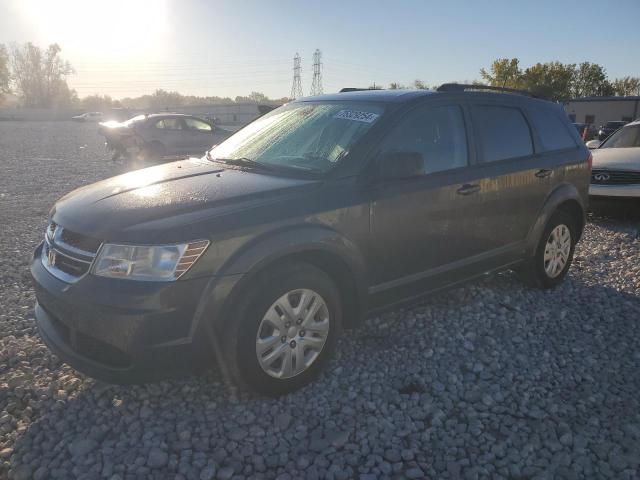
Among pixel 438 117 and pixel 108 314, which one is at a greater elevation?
pixel 438 117

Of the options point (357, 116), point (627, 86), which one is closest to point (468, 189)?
point (357, 116)

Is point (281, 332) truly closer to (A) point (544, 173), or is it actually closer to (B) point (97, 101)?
(A) point (544, 173)

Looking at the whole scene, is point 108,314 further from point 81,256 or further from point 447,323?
point 447,323

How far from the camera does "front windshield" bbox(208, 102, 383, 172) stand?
3.49 metres

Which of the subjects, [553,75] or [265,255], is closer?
[265,255]

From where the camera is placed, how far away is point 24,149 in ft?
68.6

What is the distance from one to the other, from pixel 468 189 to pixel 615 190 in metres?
4.97

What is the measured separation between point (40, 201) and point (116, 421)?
764cm

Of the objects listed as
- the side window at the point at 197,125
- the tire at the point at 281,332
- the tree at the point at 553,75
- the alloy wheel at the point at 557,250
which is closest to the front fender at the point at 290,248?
the tire at the point at 281,332

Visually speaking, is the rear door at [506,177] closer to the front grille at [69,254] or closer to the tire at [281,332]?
the tire at [281,332]

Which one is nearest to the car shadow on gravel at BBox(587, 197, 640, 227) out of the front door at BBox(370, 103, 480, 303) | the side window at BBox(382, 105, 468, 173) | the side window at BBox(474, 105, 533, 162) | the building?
the side window at BBox(474, 105, 533, 162)

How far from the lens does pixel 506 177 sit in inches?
163

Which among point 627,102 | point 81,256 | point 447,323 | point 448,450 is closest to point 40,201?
point 81,256

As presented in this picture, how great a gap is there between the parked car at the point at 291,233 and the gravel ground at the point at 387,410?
360 millimetres
